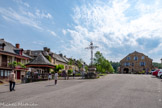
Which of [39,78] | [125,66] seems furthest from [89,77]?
[125,66]

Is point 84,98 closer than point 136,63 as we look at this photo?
Yes

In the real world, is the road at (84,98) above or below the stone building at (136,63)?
below

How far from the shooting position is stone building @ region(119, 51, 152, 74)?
70750 millimetres

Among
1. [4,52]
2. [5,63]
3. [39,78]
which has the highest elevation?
[4,52]

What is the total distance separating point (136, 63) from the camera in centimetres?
7231

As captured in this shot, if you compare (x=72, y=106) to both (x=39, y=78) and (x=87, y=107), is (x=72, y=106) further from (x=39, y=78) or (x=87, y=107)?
(x=39, y=78)

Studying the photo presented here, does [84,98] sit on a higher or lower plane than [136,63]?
lower

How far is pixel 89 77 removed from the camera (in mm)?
29000

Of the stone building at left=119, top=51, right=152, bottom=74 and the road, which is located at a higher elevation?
the stone building at left=119, top=51, right=152, bottom=74

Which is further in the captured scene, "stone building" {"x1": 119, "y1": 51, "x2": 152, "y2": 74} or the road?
"stone building" {"x1": 119, "y1": 51, "x2": 152, "y2": 74}

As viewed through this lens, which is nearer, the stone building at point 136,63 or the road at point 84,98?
the road at point 84,98

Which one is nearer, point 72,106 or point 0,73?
point 72,106

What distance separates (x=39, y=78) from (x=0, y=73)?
10.4 m

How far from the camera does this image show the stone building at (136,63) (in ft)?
232
